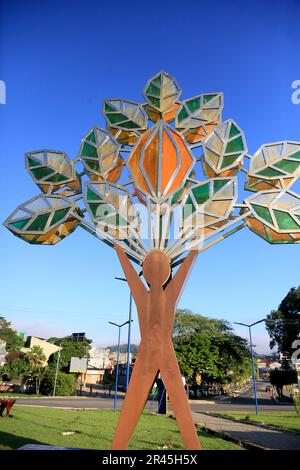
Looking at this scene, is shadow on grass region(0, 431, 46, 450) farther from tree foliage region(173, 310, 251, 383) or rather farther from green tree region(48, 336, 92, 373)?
green tree region(48, 336, 92, 373)

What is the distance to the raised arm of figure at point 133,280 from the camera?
896cm

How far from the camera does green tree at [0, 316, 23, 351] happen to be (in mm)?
48594

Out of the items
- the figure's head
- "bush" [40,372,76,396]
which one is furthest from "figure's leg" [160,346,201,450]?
"bush" [40,372,76,396]

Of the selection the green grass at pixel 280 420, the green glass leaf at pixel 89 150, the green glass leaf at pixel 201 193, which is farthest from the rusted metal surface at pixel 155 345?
the green grass at pixel 280 420

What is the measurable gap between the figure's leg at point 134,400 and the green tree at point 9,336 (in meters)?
44.8

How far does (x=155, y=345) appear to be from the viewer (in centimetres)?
846

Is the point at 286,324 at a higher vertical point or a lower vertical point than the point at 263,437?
higher

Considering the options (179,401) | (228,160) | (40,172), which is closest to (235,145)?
(228,160)

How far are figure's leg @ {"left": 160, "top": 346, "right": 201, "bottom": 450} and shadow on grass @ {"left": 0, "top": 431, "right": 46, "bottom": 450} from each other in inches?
186

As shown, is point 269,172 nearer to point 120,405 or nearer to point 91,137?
point 91,137

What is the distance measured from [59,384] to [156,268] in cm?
3869

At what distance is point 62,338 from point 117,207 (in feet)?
205

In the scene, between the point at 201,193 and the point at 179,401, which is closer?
the point at 179,401

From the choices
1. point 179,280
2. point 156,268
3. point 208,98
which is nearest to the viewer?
point 179,280
